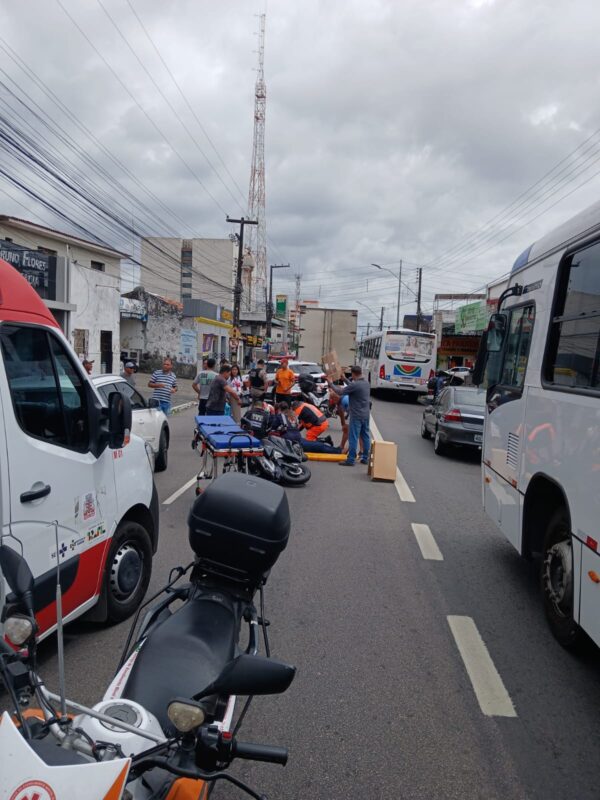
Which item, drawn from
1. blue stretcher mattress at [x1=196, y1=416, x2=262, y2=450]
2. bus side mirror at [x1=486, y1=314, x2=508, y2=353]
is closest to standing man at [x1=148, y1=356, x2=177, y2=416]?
blue stretcher mattress at [x1=196, y1=416, x2=262, y2=450]

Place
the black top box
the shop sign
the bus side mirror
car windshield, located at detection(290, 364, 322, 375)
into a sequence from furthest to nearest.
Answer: car windshield, located at detection(290, 364, 322, 375) < the shop sign < the bus side mirror < the black top box

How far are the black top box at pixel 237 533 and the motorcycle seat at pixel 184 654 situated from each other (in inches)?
6.5

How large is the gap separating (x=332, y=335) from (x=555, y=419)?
33318 millimetres

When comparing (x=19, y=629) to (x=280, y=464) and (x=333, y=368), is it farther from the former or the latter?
(x=333, y=368)

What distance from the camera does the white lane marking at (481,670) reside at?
3508mm

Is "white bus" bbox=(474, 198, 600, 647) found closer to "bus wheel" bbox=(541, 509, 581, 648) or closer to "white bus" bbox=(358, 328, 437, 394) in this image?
"bus wheel" bbox=(541, 509, 581, 648)

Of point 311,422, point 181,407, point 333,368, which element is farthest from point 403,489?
point 181,407

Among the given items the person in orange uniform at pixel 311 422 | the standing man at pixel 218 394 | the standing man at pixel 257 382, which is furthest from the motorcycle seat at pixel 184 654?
the standing man at pixel 257 382

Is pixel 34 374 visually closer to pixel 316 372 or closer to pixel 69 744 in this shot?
pixel 69 744

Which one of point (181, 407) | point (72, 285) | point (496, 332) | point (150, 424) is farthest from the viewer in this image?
point (72, 285)

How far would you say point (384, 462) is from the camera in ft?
33.0

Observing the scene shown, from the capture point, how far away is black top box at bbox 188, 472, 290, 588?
10.3ft

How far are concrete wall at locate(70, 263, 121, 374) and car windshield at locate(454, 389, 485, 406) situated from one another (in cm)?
1567

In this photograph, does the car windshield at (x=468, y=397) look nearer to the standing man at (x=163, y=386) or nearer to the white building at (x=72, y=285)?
the standing man at (x=163, y=386)
